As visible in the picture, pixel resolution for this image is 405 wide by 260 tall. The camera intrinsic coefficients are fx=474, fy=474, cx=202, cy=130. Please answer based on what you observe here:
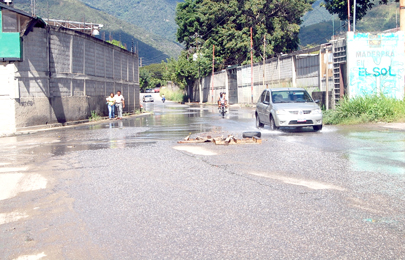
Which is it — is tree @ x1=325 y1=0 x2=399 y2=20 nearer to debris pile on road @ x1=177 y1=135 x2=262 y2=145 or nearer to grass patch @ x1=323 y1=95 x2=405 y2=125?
grass patch @ x1=323 y1=95 x2=405 y2=125

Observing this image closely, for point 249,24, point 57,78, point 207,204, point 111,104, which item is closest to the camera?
point 207,204

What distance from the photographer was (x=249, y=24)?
57156mm

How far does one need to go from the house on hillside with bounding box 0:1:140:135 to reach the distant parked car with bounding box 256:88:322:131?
1055 centimetres

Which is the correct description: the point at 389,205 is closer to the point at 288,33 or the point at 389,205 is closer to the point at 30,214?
the point at 30,214

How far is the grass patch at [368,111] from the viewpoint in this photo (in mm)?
19812

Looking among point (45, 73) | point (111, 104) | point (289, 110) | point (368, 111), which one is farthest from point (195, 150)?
point (111, 104)

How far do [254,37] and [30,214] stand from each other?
52.3 meters

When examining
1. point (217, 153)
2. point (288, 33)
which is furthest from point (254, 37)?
point (217, 153)

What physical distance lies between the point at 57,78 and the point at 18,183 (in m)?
16.6

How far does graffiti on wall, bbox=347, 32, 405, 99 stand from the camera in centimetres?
2162

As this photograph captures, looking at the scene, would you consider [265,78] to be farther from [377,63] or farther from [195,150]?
[195,150]

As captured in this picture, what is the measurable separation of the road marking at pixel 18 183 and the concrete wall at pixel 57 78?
1283cm

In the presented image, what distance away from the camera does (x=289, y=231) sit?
5.44 metres

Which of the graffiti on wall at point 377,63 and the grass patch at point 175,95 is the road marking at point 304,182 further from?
the grass patch at point 175,95
